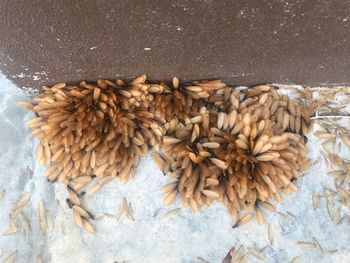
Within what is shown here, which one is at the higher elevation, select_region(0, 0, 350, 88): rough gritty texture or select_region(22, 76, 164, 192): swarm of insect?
select_region(0, 0, 350, 88): rough gritty texture

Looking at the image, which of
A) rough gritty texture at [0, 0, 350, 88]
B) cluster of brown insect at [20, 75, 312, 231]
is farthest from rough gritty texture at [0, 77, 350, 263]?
rough gritty texture at [0, 0, 350, 88]

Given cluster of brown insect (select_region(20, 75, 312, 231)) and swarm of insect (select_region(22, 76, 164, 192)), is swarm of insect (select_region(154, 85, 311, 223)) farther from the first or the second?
swarm of insect (select_region(22, 76, 164, 192))

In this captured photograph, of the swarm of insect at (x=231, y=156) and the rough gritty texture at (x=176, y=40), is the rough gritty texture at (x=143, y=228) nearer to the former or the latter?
the swarm of insect at (x=231, y=156)

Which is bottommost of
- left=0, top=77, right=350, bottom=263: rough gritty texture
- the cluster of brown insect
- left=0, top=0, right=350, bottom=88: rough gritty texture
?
left=0, top=77, right=350, bottom=263: rough gritty texture

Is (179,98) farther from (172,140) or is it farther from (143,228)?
(143,228)

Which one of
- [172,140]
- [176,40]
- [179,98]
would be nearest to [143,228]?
[172,140]

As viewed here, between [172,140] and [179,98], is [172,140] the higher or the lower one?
the lower one
